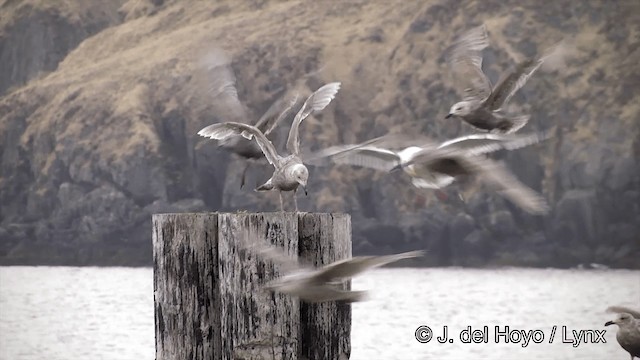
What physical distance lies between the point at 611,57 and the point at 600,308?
4148 centimetres

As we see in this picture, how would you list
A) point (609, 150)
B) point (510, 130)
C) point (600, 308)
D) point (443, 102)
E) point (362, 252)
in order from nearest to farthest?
point (510, 130)
point (600, 308)
point (362, 252)
point (609, 150)
point (443, 102)

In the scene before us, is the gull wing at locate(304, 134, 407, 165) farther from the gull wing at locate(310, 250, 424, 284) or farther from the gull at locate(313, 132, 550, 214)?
the gull wing at locate(310, 250, 424, 284)

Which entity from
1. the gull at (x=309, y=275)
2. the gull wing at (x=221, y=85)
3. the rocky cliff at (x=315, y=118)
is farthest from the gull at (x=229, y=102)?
the rocky cliff at (x=315, y=118)

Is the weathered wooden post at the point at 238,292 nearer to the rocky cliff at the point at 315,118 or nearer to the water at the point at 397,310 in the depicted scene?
the water at the point at 397,310

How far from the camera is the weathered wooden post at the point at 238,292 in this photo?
8.32 meters

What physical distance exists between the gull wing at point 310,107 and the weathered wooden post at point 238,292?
177 cm

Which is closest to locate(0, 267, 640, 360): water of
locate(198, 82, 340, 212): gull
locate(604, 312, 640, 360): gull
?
locate(604, 312, 640, 360): gull

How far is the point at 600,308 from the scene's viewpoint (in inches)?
1794

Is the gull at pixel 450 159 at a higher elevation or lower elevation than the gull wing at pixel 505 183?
higher

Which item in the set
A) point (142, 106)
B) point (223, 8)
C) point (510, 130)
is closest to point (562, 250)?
point (142, 106)

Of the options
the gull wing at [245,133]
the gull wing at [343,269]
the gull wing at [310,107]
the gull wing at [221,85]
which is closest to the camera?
the gull wing at [343,269]

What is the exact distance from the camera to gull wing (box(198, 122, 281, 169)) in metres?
10.1

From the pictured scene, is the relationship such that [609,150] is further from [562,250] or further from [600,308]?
[600,308]

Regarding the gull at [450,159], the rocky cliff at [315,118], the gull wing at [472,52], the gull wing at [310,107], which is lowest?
the gull at [450,159]
